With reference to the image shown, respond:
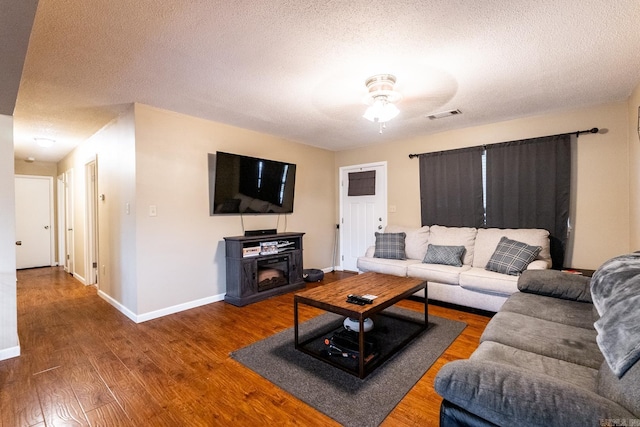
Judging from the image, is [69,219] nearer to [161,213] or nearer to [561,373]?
[161,213]

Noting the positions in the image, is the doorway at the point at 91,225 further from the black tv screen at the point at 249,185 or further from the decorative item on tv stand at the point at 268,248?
the decorative item on tv stand at the point at 268,248

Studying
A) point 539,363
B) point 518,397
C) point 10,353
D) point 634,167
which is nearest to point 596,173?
point 634,167

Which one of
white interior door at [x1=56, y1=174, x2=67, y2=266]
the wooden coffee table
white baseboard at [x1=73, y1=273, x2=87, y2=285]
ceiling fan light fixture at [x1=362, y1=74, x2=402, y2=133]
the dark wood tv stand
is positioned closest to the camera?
→ the wooden coffee table

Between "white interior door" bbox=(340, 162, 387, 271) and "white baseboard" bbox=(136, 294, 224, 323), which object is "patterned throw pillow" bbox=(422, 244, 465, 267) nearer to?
"white interior door" bbox=(340, 162, 387, 271)

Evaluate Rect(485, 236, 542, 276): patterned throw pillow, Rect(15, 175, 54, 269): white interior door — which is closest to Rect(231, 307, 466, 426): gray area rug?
Rect(485, 236, 542, 276): patterned throw pillow

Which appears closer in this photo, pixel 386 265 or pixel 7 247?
pixel 7 247

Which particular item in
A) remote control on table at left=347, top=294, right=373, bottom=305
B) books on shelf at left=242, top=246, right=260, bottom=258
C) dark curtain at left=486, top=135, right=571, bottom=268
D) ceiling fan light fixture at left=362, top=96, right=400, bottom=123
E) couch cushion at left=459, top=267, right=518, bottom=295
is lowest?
couch cushion at left=459, top=267, right=518, bottom=295

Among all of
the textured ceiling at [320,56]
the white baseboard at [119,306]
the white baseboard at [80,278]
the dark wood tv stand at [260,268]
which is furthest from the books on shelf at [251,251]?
the white baseboard at [80,278]

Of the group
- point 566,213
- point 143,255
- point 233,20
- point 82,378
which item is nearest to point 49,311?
point 143,255

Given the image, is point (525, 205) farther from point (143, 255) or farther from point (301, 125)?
point (143, 255)

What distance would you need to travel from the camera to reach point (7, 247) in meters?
2.34

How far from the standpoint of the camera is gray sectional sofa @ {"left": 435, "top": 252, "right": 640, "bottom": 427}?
0.91 meters

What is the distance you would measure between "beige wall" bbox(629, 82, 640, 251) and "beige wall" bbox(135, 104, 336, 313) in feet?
13.4

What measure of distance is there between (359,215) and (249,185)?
2.22m
